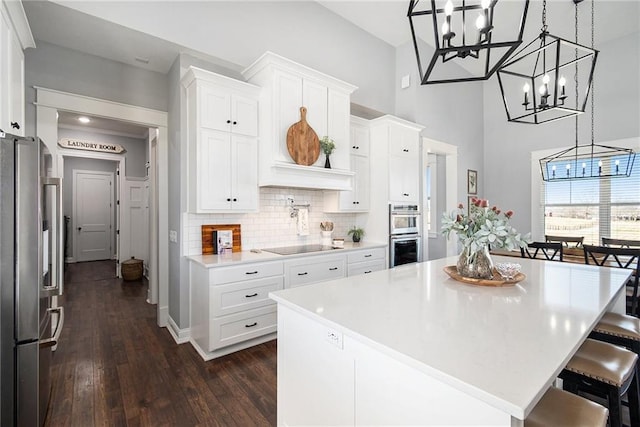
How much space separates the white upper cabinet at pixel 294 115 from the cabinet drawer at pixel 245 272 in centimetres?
86

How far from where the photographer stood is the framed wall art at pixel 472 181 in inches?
226

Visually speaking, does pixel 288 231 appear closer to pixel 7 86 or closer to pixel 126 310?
pixel 126 310

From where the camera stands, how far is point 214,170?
9.81 feet

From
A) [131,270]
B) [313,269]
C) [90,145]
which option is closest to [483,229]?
[313,269]

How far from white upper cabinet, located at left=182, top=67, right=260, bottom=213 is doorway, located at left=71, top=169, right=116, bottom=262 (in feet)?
20.7

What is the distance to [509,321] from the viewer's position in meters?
1.22

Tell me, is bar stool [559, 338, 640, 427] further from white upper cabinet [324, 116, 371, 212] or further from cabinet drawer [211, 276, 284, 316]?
white upper cabinet [324, 116, 371, 212]

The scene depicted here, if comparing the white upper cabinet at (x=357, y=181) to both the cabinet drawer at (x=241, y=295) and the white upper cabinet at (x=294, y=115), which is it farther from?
the cabinet drawer at (x=241, y=295)

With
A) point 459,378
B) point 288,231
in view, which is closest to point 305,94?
point 288,231

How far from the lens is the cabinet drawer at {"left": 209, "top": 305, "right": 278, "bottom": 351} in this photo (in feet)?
8.91

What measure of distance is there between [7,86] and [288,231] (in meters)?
2.73

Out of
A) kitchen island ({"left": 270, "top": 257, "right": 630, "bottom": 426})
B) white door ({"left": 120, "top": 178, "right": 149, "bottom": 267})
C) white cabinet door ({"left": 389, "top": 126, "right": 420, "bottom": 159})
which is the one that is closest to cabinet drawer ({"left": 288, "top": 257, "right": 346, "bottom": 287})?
kitchen island ({"left": 270, "top": 257, "right": 630, "bottom": 426})

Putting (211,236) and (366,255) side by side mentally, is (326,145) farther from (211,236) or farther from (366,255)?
(211,236)

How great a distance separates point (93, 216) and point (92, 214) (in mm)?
60
